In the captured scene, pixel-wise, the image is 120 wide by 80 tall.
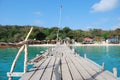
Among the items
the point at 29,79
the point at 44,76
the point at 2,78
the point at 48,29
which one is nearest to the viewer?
the point at 29,79

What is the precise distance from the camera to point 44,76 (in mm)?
6770

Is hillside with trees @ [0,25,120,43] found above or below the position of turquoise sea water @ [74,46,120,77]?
above


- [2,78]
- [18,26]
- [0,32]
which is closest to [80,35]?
[18,26]

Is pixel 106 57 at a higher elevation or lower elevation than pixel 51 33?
lower

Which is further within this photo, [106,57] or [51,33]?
[51,33]

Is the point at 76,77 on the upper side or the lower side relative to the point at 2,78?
upper

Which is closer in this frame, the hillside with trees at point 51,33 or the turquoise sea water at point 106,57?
the turquoise sea water at point 106,57

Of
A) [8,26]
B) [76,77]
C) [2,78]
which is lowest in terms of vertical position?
[2,78]

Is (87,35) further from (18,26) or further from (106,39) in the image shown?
(18,26)

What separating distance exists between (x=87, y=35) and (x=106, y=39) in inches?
345

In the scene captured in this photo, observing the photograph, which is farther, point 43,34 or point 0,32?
point 43,34

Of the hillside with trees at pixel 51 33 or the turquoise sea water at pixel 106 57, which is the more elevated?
→ the hillside with trees at pixel 51 33

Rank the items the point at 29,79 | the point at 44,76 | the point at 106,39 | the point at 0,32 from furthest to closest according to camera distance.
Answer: the point at 106,39, the point at 0,32, the point at 44,76, the point at 29,79

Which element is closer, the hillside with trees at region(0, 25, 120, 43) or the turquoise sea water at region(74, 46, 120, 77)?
the turquoise sea water at region(74, 46, 120, 77)
